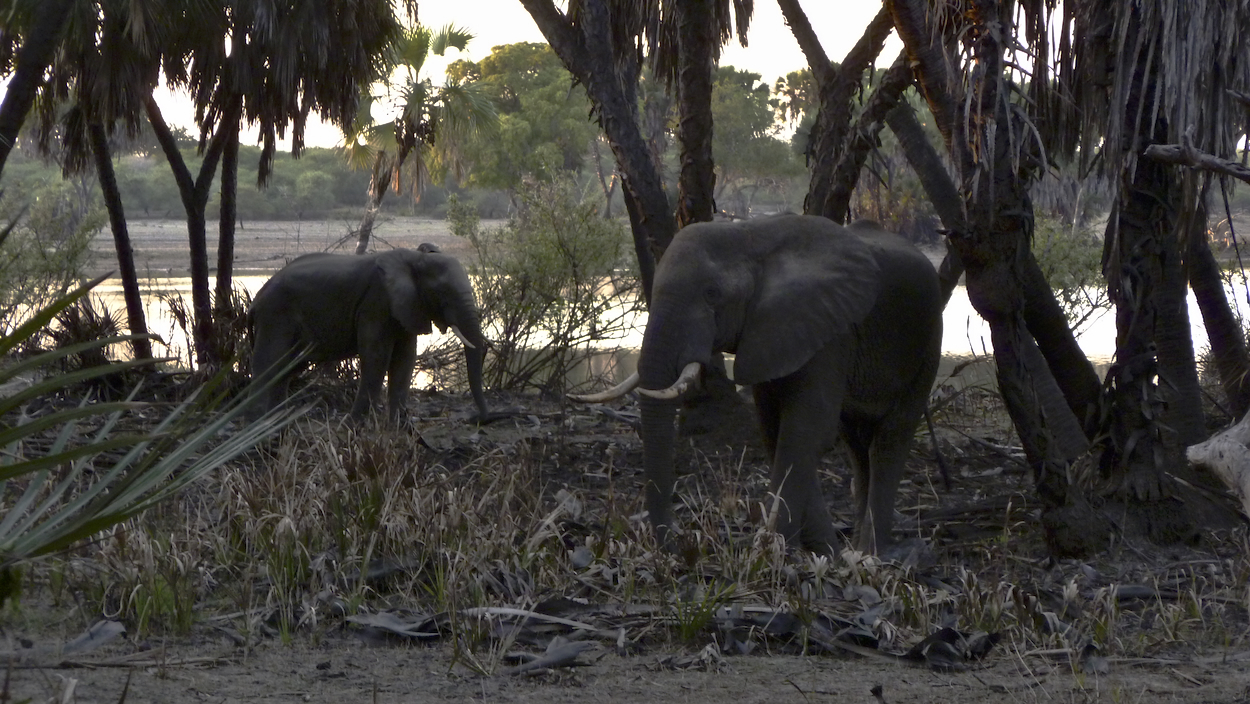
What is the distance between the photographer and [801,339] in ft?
20.0

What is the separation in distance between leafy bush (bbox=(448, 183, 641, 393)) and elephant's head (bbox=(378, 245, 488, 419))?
7.77 feet

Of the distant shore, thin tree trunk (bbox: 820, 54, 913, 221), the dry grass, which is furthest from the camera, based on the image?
the distant shore

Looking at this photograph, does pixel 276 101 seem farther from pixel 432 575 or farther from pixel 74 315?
pixel 432 575

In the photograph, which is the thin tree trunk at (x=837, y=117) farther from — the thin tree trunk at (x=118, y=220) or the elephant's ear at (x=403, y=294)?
the thin tree trunk at (x=118, y=220)

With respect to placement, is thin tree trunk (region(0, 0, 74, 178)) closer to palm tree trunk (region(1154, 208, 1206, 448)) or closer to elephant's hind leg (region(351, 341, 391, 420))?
elephant's hind leg (region(351, 341, 391, 420))

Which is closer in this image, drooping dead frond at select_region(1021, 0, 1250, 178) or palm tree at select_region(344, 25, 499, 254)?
drooping dead frond at select_region(1021, 0, 1250, 178)

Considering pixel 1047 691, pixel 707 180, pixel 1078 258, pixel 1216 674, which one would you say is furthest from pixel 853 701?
pixel 1078 258

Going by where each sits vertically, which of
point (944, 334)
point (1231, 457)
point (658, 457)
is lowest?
point (944, 334)

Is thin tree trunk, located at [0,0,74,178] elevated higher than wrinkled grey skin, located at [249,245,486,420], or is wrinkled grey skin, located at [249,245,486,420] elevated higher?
thin tree trunk, located at [0,0,74,178]

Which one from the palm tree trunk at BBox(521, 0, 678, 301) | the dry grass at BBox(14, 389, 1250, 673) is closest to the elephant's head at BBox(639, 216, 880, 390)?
the dry grass at BBox(14, 389, 1250, 673)

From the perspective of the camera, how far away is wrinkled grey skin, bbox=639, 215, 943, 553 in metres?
6.01

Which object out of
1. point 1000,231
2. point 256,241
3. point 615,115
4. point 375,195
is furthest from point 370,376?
point 256,241

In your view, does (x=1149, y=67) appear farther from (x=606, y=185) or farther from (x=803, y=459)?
(x=606, y=185)

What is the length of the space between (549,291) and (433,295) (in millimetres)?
4112
